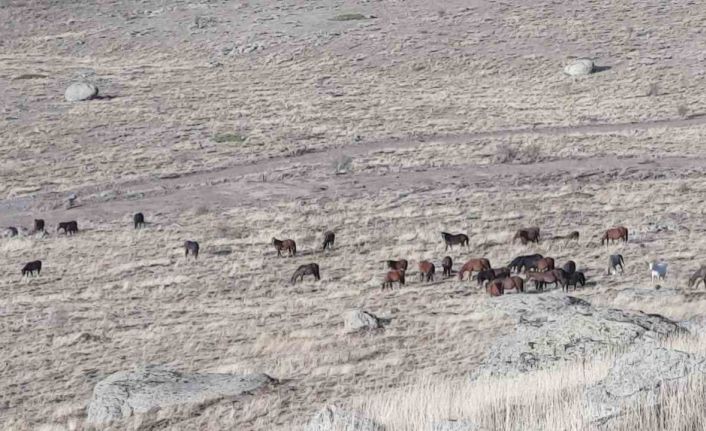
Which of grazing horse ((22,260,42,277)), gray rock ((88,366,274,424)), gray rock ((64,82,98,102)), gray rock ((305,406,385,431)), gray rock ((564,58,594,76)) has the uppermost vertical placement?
gray rock ((564,58,594,76))

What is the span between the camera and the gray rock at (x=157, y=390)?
17594 mm

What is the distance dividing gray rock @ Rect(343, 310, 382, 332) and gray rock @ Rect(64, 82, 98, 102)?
5134 cm

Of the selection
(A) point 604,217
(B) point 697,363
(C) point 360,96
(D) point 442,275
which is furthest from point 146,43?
(B) point 697,363

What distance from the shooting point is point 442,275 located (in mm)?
29781

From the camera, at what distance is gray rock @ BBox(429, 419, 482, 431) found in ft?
26.8

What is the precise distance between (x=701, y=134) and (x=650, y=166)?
24.4 feet

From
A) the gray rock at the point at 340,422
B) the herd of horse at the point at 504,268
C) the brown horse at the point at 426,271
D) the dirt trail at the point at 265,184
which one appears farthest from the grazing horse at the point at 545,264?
the gray rock at the point at 340,422

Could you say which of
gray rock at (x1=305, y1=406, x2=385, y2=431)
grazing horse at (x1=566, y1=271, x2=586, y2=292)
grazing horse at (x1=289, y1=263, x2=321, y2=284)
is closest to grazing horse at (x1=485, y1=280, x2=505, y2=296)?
grazing horse at (x1=566, y1=271, x2=586, y2=292)

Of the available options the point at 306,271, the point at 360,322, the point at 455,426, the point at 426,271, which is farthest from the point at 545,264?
the point at 455,426

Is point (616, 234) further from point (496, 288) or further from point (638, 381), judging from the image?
point (638, 381)

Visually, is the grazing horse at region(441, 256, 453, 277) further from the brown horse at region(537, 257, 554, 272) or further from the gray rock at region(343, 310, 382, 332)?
the gray rock at region(343, 310, 382, 332)

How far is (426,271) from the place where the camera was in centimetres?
2922

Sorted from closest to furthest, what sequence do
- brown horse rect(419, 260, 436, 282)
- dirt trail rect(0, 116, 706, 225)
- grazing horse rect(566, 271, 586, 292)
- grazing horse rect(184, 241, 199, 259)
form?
grazing horse rect(566, 271, 586, 292) → brown horse rect(419, 260, 436, 282) → grazing horse rect(184, 241, 199, 259) → dirt trail rect(0, 116, 706, 225)

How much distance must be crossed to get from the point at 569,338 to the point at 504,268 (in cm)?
1004
